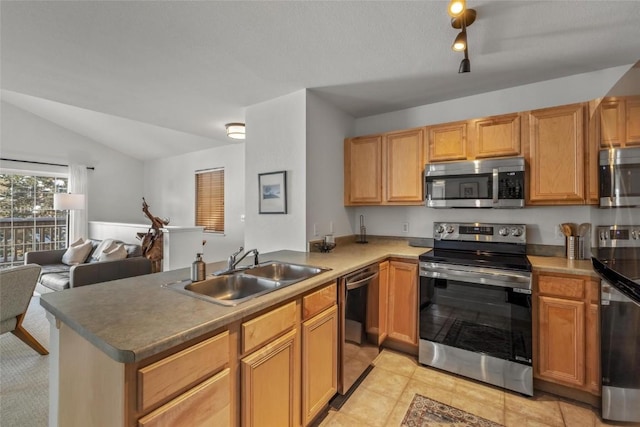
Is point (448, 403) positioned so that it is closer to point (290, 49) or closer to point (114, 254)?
point (290, 49)

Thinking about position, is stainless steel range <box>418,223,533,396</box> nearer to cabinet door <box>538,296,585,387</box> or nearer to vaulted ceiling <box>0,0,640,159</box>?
cabinet door <box>538,296,585,387</box>

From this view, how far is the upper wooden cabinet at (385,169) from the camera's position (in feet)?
9.21

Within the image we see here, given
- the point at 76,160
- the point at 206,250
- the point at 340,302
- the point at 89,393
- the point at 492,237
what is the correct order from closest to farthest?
the point at 89,393, the point at 340,302, the point at 492,237, the point at 206,250, the point at 76,160

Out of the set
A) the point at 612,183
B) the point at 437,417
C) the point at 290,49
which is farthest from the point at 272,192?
the point at 612,183

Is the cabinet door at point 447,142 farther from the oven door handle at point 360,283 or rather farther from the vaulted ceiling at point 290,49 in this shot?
the oven door handle at point 360,283

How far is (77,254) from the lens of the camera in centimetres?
471

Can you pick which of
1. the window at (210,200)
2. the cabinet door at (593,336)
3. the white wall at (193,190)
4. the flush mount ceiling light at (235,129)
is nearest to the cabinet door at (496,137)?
the cabinet door at (593,336)

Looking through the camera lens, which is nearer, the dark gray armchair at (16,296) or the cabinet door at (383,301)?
the dark gray armchair at (16,296)

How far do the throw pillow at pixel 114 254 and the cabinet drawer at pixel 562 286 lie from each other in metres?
4.95

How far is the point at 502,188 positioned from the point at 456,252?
2.29 ft

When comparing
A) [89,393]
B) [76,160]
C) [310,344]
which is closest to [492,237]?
[310,344]

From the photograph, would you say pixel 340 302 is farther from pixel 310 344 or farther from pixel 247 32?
pixel 247 32

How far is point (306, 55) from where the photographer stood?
2.06m

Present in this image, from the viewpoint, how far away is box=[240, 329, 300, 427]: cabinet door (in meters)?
1.24
